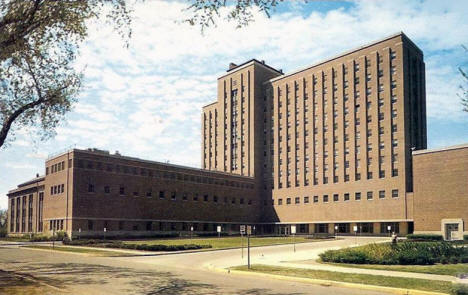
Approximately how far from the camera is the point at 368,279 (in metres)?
20.1

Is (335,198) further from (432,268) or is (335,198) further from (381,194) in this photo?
(432,268)

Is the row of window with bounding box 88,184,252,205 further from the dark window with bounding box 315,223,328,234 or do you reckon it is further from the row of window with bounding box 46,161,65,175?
the dark window with bounding box 315,223,328,234

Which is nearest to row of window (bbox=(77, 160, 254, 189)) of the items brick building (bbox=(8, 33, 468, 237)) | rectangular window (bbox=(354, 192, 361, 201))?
brick building (bbox=(8, 33, 468, 237))

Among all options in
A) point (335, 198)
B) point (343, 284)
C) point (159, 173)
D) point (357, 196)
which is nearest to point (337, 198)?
point (335, 198)

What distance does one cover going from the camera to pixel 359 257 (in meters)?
28.3

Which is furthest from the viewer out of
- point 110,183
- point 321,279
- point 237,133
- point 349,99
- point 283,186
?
point 237,133

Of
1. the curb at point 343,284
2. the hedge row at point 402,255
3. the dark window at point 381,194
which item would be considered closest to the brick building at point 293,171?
the dark window at point 381,194

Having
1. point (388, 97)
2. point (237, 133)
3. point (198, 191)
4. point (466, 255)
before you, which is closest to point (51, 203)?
point (198, 191)

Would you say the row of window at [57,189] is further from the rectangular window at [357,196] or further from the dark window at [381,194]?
the dark window at [381,194]

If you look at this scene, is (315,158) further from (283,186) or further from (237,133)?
(237,133)

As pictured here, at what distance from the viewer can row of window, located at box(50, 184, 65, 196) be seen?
75.1 metres

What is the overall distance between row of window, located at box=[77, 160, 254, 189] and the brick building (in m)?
0.20

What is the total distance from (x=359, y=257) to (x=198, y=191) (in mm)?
63736

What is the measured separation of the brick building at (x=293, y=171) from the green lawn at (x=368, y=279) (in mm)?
50121
